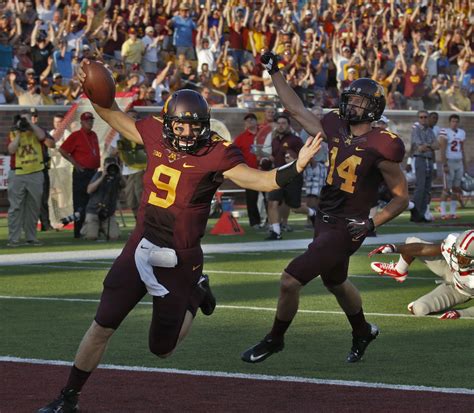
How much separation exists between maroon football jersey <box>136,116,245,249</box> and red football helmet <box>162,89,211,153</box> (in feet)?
0.16

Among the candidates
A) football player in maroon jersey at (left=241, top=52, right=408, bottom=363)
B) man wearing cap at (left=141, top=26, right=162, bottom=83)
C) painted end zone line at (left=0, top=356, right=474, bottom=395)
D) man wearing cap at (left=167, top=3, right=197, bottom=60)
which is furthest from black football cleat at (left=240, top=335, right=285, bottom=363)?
man wearing cap at (left=167, top=3, right=197, bottom=60)

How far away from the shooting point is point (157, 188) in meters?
6.18

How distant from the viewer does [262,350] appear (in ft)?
24.2

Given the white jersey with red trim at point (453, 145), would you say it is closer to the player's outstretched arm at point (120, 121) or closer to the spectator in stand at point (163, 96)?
the spectator in stand at point (163, 96)

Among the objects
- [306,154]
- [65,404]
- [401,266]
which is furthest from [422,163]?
[65,404]

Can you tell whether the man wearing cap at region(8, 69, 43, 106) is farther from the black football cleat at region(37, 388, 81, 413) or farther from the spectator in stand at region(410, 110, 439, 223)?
the black football cleat at region(37, 388, 81, 413)

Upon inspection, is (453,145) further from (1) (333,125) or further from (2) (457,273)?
(1) (333,125)

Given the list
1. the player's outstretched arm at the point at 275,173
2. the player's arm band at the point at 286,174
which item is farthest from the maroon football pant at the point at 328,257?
the player's arm band at the point at 286,174

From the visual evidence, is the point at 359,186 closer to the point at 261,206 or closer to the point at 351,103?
the point at 351,103

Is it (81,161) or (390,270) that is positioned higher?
(390,270)

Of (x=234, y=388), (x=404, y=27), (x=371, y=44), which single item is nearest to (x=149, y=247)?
(x=234, y=388)

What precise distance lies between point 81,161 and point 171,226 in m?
10.4

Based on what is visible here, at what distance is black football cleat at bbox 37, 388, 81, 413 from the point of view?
5.83 m

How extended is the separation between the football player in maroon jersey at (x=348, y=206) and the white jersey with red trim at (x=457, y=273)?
1.56 m
